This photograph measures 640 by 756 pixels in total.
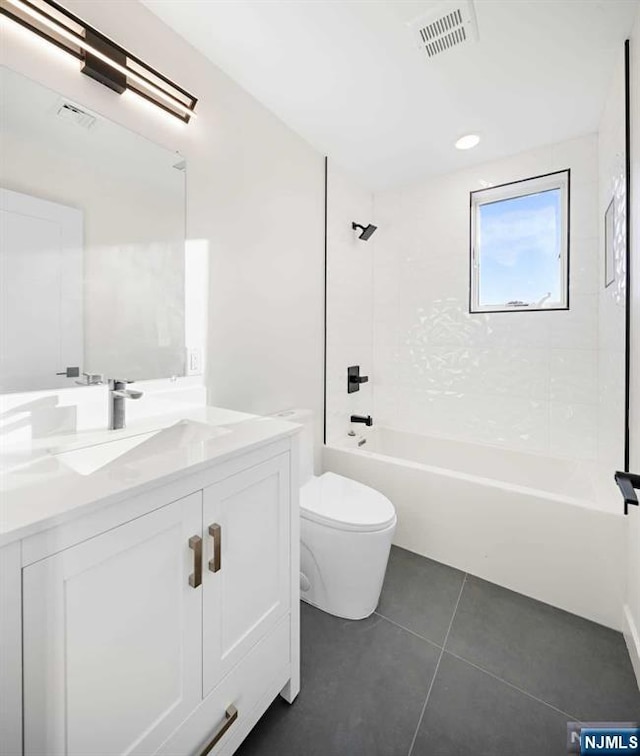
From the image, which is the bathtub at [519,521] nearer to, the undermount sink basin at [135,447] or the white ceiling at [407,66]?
the undermount sink basin at [135,447]

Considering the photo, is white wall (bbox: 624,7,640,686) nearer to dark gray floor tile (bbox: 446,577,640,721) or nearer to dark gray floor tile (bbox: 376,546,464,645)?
dark gray floor tile (bbox: 446,577,640,721)

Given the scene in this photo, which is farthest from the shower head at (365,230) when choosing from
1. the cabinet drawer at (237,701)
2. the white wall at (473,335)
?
the cabinet drawer at (237,701)

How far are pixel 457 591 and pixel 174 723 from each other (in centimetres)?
141

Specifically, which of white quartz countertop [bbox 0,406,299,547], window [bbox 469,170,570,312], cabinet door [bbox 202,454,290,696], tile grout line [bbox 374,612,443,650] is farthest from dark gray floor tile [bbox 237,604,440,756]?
window [bbox 469,170,570,312]

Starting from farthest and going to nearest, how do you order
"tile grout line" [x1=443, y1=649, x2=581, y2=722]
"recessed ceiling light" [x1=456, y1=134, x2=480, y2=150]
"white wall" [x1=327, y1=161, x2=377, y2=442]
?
"white wall" [x1=327, y1=161, x2=377, y2=442], "recessed ceiling light" [x1=456, y1=134, x2=480, y2=150], "tile grout line" [x1=443, y1=649, x2=581, y2=722]

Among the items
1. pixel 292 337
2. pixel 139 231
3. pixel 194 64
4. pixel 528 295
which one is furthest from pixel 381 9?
pixel 528 295

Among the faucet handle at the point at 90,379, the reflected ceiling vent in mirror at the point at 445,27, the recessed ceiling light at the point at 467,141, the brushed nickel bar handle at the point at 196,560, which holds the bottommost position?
the brushed nickel bar handle at the point at 196,560

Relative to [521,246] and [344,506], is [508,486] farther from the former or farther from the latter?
[521,246]

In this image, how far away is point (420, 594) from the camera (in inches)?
68.4

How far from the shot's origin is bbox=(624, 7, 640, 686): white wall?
4.36 feet

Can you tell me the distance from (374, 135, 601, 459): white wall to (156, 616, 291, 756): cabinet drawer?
6.46ft

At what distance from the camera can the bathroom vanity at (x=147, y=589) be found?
1.94ft

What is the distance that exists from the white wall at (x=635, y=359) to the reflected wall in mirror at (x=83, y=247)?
1.77 metres

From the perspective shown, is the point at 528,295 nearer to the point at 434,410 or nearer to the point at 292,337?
the point at 434,410
